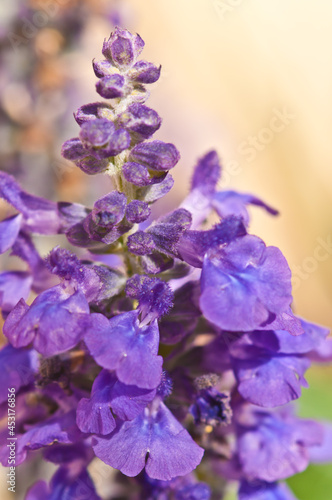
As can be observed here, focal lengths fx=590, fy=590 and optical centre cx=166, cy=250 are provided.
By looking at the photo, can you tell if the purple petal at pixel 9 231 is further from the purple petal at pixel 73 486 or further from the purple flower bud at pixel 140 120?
the purple petal at pixel 73 486

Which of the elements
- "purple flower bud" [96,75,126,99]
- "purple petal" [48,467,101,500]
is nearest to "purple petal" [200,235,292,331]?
"purple flower bud" [96,75,126,99]

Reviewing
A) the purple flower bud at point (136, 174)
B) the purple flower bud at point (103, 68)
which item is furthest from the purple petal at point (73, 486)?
the purple flower bud at point (103, 68)

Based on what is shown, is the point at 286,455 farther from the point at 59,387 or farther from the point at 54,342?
the point at 54,342

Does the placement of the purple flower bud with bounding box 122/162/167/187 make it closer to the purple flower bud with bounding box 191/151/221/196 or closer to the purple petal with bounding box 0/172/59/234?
the purple petal with bounding box 0/172/59/234

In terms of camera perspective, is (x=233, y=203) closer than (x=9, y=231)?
No

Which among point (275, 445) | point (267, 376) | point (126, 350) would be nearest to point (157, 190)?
point (126, 350)

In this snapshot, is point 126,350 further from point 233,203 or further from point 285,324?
point 233,203

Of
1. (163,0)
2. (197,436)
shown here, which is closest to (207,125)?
(163,0)
